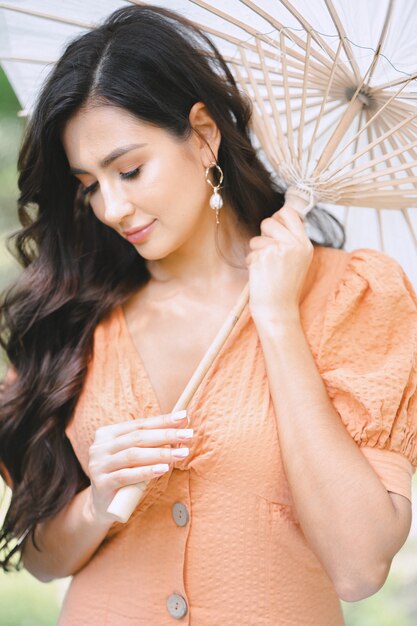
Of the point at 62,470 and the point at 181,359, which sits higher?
the point at 181,359

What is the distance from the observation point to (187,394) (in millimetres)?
1757

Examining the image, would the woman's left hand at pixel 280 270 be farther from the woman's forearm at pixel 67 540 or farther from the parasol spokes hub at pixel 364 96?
the woman's forearm at pixel 67 540

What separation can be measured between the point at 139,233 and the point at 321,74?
0.50 meters

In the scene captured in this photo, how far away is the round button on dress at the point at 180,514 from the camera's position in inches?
71.3

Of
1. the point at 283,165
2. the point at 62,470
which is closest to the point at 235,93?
the point at 283,165

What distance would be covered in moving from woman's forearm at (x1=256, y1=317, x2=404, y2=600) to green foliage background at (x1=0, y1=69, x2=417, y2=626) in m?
1.61

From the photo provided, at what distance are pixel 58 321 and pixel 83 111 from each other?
0.52m

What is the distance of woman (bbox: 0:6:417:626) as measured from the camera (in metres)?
1.73

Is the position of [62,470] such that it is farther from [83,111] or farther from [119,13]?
[119,13]

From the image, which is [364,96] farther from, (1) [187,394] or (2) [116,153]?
(1) [187,394]

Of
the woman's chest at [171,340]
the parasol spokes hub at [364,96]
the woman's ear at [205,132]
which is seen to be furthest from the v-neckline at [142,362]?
the parasol spokes hub at [364,96]

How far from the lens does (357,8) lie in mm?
1730

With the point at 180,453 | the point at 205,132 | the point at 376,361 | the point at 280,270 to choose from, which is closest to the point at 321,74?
the point at 205,132

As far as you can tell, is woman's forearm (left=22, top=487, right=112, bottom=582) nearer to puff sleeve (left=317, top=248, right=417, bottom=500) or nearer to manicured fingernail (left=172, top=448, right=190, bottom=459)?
manicured fingernail (left=172, top=448, right=190, bottom=459)
